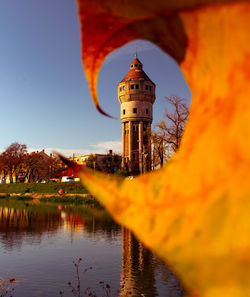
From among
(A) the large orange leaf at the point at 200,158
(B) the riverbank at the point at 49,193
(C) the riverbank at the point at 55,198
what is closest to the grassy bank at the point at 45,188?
(B) the riverbank at the point at 49,193

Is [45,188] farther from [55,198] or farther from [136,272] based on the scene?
[136,272]

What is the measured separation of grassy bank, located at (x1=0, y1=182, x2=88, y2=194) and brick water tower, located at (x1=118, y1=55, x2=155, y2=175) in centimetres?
905

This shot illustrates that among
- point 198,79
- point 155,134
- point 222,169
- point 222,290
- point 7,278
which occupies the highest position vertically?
point 155,134

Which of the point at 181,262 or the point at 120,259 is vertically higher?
the point at 181,262

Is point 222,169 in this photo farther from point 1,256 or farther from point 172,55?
point 1,256

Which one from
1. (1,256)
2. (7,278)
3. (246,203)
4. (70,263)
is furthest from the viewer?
(1,256)

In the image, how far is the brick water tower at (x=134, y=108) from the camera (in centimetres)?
4028

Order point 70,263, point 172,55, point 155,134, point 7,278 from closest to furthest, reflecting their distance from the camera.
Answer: point 172,55, point 7,278, point 70,263, point 155,134

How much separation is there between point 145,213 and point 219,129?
0.38ft

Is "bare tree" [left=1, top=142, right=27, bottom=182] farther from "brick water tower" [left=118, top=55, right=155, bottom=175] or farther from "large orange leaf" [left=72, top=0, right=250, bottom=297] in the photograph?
"large orange leaf" [left=72, top=0, right=250, bottom=297]

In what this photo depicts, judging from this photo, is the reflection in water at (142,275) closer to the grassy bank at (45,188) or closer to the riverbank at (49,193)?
the riverbank at (49,193)

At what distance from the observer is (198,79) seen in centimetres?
33

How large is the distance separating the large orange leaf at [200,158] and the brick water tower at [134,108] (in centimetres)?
3814

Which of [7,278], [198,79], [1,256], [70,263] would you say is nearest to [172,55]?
[198,79]
